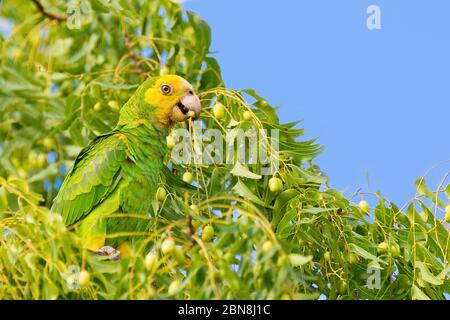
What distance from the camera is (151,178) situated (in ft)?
13.8

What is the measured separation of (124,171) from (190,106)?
19.4 inches

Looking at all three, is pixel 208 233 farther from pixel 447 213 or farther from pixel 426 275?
pixel 447 213

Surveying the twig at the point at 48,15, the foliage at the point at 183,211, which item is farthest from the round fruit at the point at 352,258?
the twig at the point at 48,15

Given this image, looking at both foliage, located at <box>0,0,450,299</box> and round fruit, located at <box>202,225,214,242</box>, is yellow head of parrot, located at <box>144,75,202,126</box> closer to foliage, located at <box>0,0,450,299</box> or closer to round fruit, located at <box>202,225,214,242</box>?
foliage, located at <box>0,0,450,299</box>

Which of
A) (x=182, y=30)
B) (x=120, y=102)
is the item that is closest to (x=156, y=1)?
(x=182, y=30)

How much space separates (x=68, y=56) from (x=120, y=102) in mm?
1077

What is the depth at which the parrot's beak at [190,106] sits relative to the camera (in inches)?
171

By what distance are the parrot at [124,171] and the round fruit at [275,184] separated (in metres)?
0.72

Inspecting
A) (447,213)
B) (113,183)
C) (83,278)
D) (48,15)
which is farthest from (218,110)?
(48,15)

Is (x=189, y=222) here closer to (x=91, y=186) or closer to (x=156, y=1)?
(x=91, y=186)

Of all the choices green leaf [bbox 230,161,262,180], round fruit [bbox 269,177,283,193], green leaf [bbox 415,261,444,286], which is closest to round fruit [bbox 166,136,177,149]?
green leaf [bbox 230,161,262,180]

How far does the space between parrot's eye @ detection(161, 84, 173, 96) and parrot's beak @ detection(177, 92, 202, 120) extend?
8cm

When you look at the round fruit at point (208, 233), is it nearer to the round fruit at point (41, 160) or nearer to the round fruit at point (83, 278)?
the round fruit at point (83, 278)

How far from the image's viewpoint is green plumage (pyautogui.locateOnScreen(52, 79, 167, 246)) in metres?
4.16
